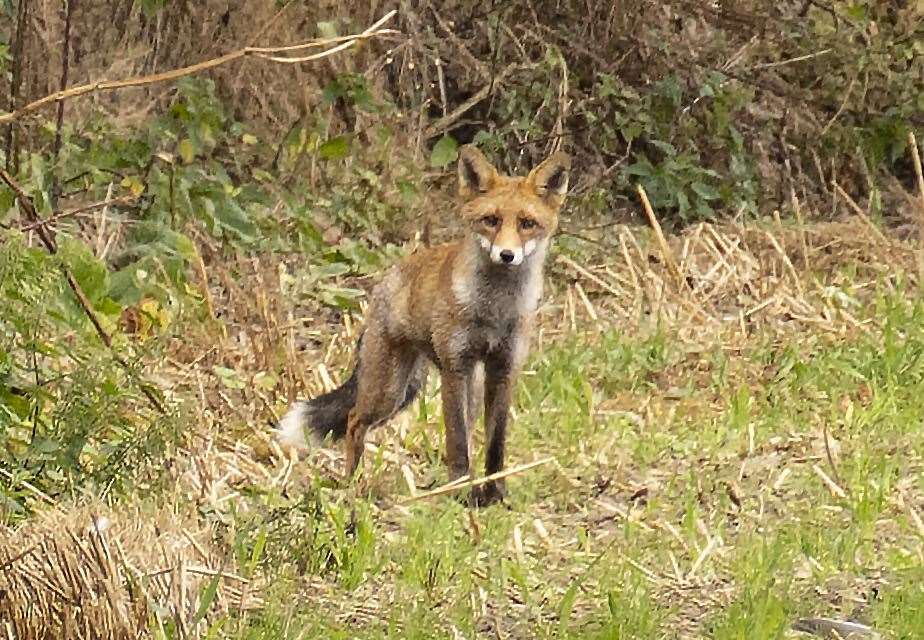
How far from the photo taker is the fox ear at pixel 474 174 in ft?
22.0

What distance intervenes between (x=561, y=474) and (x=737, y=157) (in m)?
5.81

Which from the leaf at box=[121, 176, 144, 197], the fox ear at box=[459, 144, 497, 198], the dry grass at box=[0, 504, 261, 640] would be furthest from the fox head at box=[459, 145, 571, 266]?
the leaf at box=[121, 176, 144, 197]

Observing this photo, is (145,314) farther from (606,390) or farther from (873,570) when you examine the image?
(873,570)

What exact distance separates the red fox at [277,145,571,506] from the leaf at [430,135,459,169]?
400 centimetres

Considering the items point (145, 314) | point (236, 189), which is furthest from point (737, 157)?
point (145, 314)

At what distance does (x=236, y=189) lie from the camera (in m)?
9.99

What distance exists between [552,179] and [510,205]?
26 centimetres

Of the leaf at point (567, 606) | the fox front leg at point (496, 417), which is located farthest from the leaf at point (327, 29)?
the leaf at point (567, 606)

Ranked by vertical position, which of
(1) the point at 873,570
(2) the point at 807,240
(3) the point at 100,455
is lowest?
(2) the point at 807,240

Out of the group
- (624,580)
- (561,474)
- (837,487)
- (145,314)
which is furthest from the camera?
Result: (145,314)

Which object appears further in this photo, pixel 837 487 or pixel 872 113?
pixel 872 113

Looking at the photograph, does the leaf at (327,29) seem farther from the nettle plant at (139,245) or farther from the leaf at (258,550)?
the leaf at (258,550)

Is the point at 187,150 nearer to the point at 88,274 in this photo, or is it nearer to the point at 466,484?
the point at 88,274

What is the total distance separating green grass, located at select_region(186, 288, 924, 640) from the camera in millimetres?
4730
